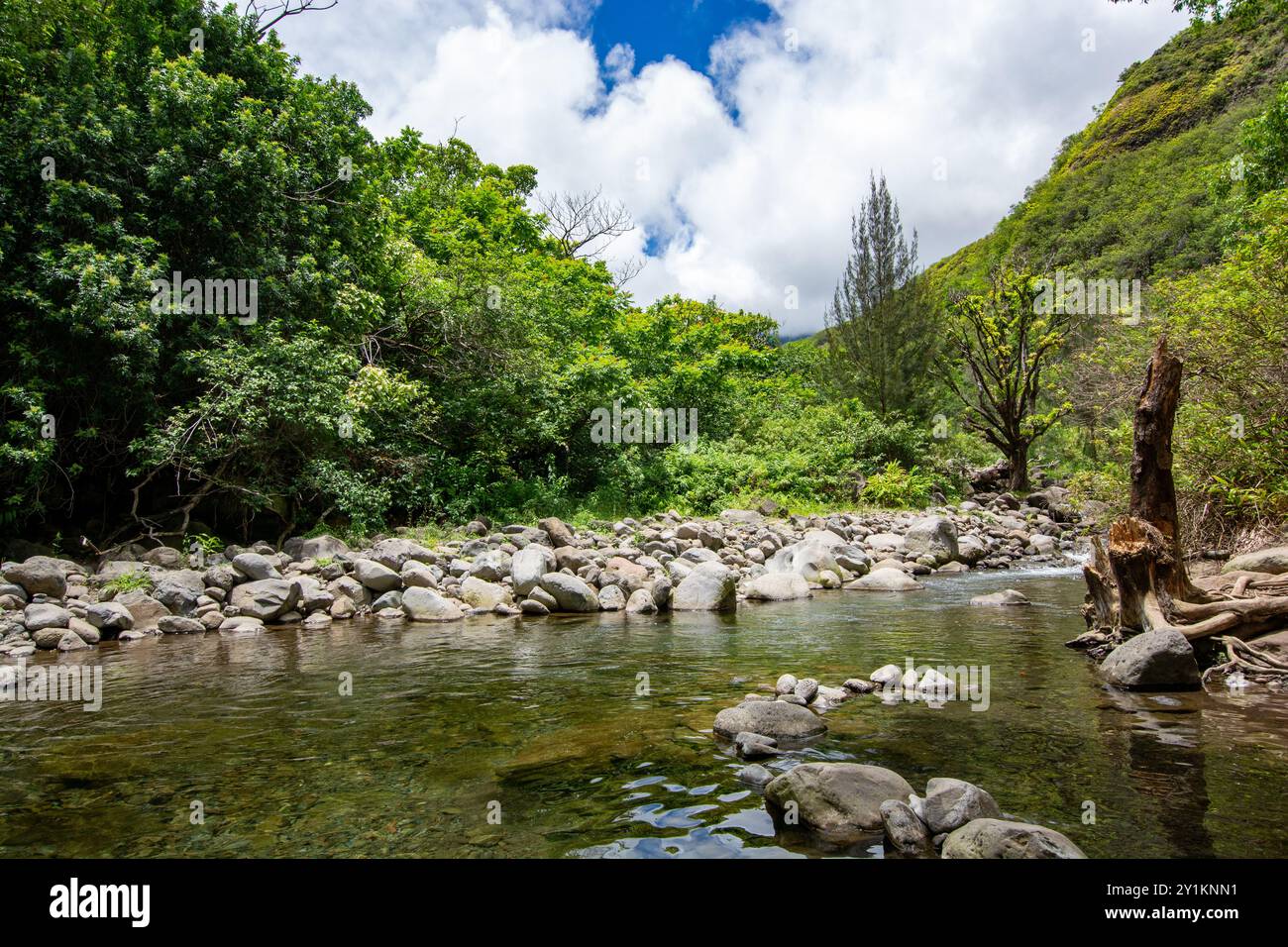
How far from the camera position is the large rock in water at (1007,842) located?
2668mm

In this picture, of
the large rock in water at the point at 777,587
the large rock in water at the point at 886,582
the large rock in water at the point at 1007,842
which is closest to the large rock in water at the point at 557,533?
the large rock in water at the point at 777,587

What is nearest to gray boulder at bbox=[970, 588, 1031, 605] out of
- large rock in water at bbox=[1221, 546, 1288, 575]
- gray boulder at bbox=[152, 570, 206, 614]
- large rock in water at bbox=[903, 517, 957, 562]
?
large rock in water at bbox=[1221, 546, 1288, 575]

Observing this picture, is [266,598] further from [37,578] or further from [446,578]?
[37,578]

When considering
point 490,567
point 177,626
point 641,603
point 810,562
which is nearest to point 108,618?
point 177,626

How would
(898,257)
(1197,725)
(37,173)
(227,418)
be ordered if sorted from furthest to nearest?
1. (898,257)
2. (227,418)
3. (37,173)
4. (1197,725)

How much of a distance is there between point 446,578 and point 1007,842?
33.0 feet

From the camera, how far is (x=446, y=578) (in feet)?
37.8

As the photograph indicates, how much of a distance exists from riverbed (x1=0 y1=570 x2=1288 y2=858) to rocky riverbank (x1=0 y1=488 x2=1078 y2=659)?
173cm

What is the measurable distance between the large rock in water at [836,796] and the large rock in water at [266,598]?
8.77m

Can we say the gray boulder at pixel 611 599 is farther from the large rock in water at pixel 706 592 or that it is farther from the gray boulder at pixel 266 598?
the gray boulder at pixel 266 598

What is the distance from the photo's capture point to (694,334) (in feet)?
78.3

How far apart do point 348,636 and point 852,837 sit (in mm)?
7372

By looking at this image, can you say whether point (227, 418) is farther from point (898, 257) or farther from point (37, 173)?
point (898, 257)
